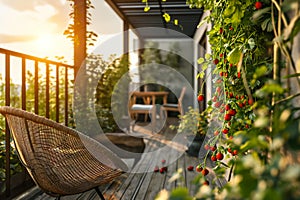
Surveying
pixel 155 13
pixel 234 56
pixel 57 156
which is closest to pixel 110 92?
pixel 155 13

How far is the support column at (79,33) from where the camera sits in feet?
10.6

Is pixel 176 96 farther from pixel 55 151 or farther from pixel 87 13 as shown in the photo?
pixel 55 151

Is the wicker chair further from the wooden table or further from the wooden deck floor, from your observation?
the wooden table

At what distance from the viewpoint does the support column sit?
3.25m

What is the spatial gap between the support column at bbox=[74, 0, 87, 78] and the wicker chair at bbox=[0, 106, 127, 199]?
1645 millimetres

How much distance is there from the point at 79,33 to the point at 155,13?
2.64m

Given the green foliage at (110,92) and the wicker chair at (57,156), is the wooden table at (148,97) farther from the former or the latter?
the wicker chair at (57,156)

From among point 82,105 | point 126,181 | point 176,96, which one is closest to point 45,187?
point 126,181

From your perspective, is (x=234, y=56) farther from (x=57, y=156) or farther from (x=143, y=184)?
(x=143, y=184)

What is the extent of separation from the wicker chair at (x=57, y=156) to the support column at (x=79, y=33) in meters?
1.64

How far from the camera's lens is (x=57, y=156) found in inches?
64.3

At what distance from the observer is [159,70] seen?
8844 mm

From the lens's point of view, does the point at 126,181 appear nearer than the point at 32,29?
Yes

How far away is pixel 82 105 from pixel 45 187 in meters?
1.91
